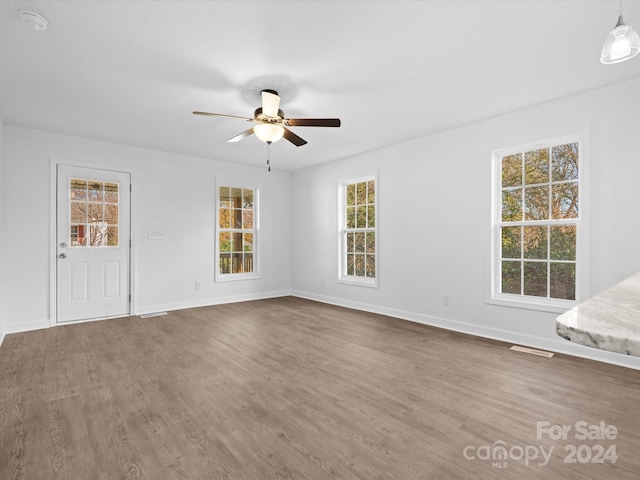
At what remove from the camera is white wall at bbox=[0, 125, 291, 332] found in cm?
430

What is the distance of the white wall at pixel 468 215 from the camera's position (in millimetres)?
3129

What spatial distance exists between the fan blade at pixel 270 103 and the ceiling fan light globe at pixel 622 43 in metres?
2.34

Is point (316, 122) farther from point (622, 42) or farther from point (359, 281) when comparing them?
point (359, 281)

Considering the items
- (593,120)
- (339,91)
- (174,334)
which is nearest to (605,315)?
(339,91)

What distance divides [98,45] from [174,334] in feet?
10.1

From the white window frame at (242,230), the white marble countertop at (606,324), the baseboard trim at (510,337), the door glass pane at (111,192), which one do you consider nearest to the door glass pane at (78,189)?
the door glass pane at (111,192)

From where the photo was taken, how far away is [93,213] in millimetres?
4902

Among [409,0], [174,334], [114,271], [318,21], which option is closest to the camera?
[409,0]

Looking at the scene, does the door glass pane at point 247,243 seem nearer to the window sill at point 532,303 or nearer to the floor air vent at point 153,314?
the floor air vent at point 153,314

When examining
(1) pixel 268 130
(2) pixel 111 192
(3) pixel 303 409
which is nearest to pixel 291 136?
(1) pixel 268 130

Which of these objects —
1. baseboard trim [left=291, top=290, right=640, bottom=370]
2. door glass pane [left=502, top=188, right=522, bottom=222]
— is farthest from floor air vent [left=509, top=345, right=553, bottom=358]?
door glass pane [left=502, top=188, right=522, bottom=222]

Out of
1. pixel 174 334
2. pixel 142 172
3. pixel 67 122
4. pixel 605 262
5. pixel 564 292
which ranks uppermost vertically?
pixel 67 122

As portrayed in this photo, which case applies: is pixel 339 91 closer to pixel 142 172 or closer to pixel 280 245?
pixel 142 172

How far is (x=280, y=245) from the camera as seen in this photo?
6965 mm
